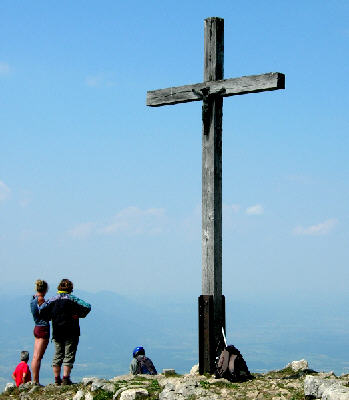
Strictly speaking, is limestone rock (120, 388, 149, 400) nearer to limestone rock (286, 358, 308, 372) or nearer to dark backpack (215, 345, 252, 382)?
dark backpack (215, 345, 252, 382)

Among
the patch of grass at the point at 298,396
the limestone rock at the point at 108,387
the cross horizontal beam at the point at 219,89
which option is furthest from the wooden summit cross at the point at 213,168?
→ the patch of grass at the point at 298,396

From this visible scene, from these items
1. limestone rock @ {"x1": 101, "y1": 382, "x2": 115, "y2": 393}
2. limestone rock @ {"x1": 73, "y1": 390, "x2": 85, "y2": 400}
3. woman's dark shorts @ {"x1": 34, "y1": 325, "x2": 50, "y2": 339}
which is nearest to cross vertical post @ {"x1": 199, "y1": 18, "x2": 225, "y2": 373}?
limestone rock @ {"x1": 101, "y1": 382, "x2": 115, "y2": 393}

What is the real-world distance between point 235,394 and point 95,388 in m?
2.84

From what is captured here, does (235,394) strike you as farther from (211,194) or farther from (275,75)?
(275,75)

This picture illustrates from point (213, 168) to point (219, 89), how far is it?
1700mm

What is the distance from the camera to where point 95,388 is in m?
13.7

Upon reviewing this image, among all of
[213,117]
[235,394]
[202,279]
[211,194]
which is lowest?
[235,394]

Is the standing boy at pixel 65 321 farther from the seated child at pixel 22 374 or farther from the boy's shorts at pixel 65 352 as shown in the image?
the seated child at pixel 22 374

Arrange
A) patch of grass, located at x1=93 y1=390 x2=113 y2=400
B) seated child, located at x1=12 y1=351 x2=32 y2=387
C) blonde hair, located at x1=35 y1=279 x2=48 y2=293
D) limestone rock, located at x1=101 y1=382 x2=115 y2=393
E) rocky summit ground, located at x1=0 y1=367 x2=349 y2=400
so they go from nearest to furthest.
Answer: rocky summit ground, located at x1=0 y1=367 x2=349 y2=400 < patch of grass, located at x1=93 y1=390 x2=113 y2=400 < limestone rock, located at x1=101 y1=382 x2=115 y2=393 < blonde hair, located at x1=35 y1=279 x2=48 y2=293 < seated child, located at x1=12 y1=351 x2=32 y2=387

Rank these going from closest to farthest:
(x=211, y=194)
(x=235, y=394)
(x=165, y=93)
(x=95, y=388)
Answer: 1. (x=235, y=394)
2. (x=95, y=388)
3. (x=211, y=194)
4. (x=165, y=93)

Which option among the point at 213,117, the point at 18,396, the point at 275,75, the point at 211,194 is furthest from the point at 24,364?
the point at 275,75

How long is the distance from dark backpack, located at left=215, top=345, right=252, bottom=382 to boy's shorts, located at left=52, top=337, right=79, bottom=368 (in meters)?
3.35

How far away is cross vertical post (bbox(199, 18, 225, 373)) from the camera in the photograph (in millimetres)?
14727

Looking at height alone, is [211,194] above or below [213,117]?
below
